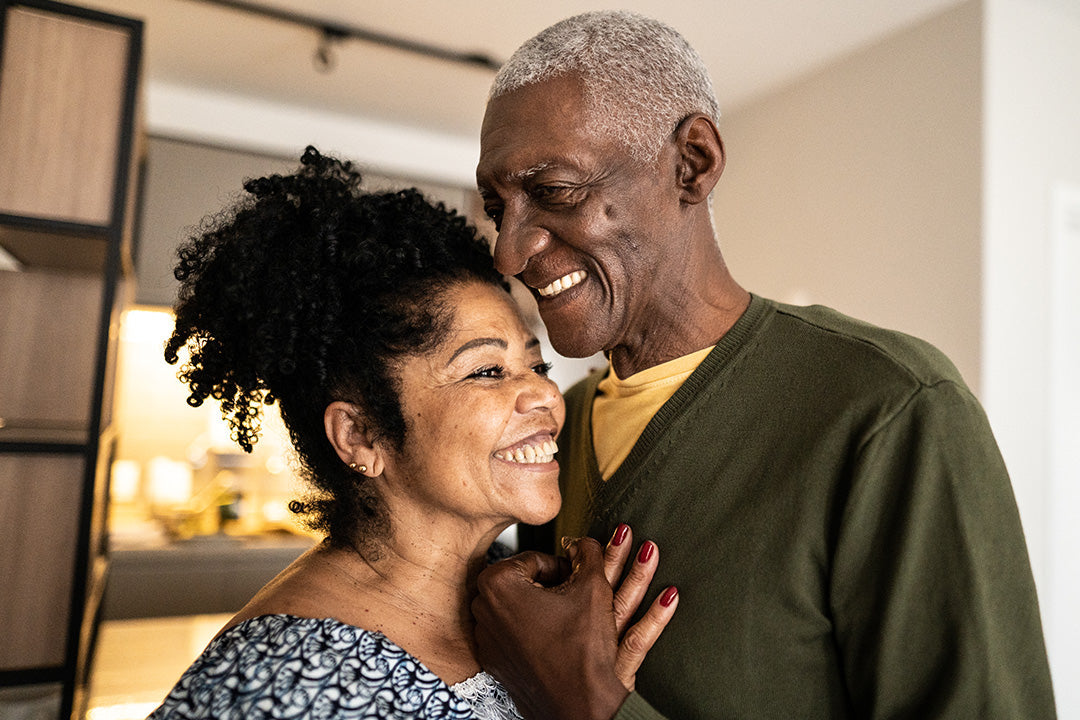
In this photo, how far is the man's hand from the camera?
104cm

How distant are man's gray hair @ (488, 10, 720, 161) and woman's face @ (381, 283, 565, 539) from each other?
1.15ft

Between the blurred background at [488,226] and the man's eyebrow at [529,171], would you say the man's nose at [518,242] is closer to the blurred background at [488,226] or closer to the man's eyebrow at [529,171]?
the man's eyebrow at [529,171]

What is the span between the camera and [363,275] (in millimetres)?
1316

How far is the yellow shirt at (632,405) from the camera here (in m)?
1.27

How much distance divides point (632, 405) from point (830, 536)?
0.39 metres

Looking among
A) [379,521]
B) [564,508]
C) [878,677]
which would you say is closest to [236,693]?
[379,521]

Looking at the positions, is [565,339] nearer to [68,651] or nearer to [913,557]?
[913,557]

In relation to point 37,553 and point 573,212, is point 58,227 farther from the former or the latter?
point 573,212

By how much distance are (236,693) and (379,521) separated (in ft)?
1.18

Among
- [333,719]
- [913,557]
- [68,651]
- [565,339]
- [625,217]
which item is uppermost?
[625,217]

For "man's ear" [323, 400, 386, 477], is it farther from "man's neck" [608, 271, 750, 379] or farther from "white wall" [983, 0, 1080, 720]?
"white wall" [983, 0, 1080, 720]

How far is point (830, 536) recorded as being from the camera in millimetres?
1014

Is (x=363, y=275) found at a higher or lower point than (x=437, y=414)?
higher

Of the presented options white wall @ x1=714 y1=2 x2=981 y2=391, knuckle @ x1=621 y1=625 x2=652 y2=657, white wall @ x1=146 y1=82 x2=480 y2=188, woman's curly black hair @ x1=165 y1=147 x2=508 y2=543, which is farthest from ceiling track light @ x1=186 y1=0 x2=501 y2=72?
knuckle @ x1=621 y1=625 x2=652 y2=657
